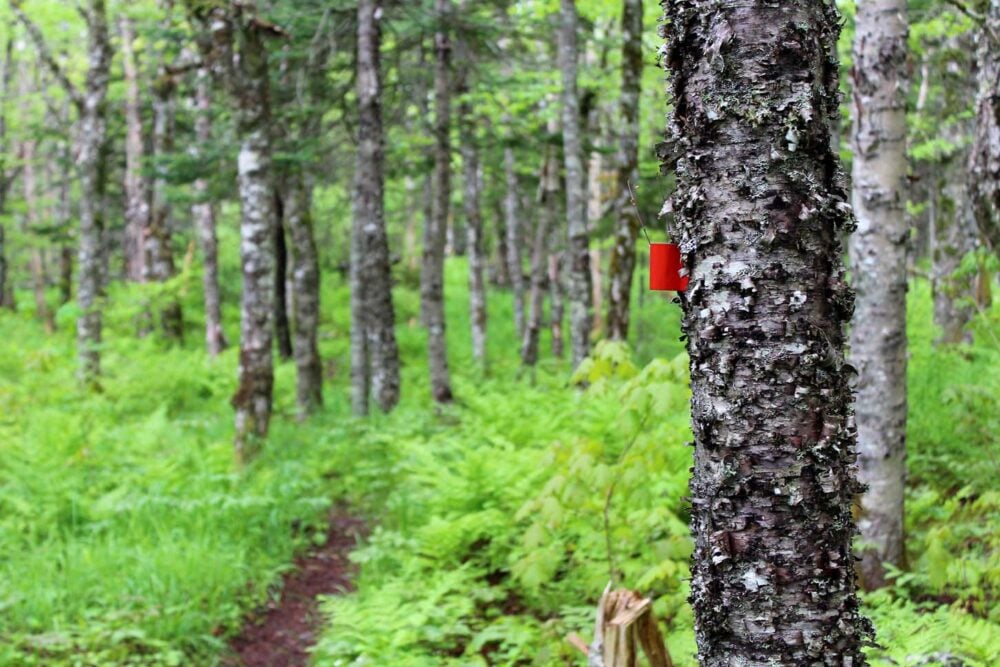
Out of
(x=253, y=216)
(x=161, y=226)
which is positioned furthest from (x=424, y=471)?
(x=161, y=226)

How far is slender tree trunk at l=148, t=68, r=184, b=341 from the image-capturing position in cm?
1797

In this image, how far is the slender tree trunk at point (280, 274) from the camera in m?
15.4

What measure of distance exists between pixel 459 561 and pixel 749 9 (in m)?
4.68

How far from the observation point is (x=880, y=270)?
490cm

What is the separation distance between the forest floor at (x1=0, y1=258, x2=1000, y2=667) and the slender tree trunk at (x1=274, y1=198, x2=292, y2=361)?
6.06 m

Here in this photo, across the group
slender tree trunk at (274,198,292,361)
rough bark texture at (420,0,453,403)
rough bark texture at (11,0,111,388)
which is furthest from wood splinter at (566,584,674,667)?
slender tree trunk at (274,198,292,361)

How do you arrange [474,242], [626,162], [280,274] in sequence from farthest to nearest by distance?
[474,242]
[280,274]
[626,162]

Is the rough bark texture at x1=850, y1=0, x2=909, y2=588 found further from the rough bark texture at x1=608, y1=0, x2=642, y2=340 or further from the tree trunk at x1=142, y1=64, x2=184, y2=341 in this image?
the tree trunk at x1=142, y1=64, x2=184, y2=341

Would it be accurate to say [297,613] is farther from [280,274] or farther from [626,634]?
[280,274]

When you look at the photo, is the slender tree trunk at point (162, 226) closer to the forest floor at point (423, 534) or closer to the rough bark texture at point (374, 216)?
the rough bark texture at point (374, 216)


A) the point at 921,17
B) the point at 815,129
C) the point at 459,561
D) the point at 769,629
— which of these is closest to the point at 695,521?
the point at 769,629

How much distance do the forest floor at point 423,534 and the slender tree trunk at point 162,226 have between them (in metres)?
9.63

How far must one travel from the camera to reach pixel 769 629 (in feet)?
6.62

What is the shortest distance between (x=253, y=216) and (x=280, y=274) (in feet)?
22.6
